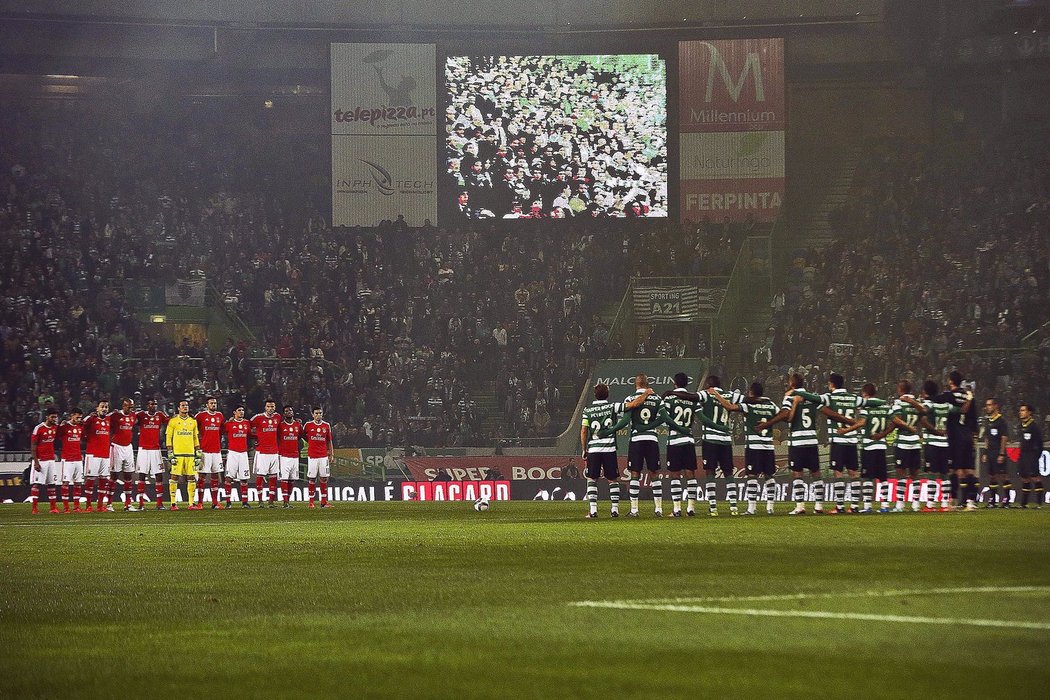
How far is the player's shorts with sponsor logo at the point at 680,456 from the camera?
890 inches

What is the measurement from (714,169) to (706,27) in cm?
535

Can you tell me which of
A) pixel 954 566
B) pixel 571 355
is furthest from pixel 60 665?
pixel 571 355

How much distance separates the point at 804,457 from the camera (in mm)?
23234

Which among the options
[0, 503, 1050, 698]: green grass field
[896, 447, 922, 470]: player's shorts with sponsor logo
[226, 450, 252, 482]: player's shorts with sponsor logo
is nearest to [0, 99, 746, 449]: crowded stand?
[226, 450, 252, 482]: player's shorts with sponsor logo

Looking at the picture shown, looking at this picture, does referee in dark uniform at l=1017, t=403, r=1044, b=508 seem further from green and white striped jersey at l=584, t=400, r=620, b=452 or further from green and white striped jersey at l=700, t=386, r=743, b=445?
green and white striped jersey at l=584, t=400, r=620, b=452

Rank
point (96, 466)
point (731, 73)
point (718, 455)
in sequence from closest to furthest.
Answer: point (718, 455) < point (96, 466) < point (731, 73)

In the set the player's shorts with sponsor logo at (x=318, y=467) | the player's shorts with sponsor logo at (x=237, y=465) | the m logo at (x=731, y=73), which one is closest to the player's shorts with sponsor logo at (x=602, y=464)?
the player's shorts with sponsor logo at (x=318, y=467)

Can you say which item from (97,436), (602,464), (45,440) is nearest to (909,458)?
(602,464)

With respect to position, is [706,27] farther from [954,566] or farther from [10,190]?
[954,566]

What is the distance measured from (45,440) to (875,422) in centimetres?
1728

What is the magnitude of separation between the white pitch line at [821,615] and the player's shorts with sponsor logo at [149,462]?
77.1 feet

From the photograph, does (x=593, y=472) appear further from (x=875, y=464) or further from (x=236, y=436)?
(x=236, y=436)

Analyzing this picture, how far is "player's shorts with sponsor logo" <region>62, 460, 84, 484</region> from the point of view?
1188 inches

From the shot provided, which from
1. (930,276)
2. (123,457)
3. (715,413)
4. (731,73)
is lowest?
(123,457)
